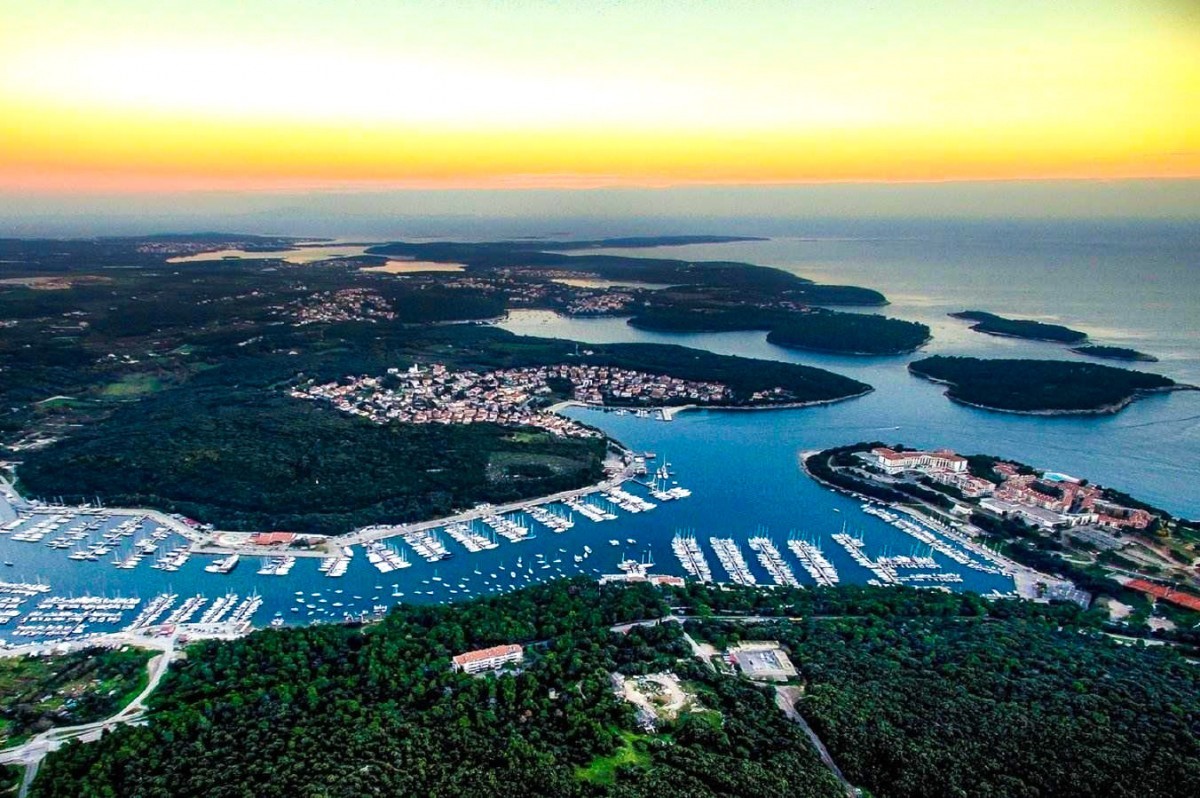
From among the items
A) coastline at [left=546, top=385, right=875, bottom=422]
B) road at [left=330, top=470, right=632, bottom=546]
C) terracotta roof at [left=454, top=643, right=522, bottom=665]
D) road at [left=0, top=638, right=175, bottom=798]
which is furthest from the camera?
coastline at [left=546, top=385, right=875, bottom=422]

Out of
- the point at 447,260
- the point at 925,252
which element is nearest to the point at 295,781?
the point at 447,260

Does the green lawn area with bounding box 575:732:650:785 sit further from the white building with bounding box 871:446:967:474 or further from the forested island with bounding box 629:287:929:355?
the forested island with bounding box 629:287:929:355

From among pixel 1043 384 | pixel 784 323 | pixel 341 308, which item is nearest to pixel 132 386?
pixel 341 308

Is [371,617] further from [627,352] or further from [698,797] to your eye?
[627,352]

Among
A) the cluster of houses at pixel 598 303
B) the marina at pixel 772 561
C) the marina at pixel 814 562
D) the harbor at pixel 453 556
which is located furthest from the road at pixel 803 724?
the cluster of houses at pixel 598 303

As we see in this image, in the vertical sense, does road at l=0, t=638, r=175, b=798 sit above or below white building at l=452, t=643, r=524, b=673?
below

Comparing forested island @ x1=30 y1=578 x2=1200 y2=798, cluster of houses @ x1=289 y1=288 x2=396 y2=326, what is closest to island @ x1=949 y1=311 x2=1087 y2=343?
forested island @ x1=30 y1=578 x2=1200 y2=798

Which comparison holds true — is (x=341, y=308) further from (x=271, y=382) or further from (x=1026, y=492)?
(x=1026, y=492)
